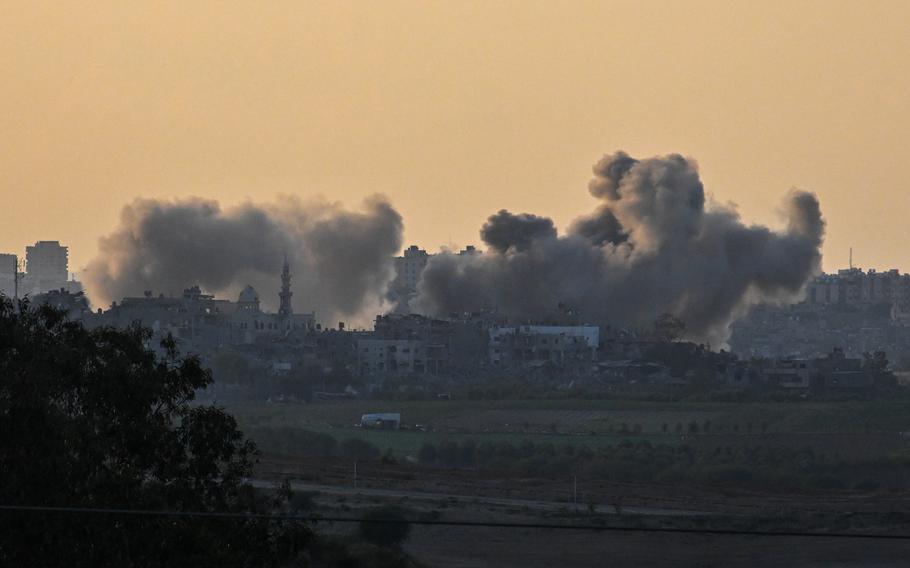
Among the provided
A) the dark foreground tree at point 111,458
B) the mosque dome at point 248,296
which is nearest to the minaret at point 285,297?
the mosque dome at point 248,296

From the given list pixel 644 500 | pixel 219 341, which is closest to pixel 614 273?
pixel 219 341

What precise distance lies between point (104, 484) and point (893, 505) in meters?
42.5

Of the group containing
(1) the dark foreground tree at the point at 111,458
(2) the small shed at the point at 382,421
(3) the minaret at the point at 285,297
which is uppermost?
(3) the minaret at the point at 285,297

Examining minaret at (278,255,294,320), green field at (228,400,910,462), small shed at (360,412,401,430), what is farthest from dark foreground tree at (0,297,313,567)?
minaret at (278,255,294,320)

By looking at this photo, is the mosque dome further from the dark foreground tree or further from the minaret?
the dark foreground tree

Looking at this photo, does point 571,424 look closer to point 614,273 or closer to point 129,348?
point 614,273

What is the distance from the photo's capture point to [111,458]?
30547 millimetres

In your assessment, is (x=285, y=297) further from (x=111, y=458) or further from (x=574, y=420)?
(x=111, y=458)

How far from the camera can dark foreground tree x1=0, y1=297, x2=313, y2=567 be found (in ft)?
92.6

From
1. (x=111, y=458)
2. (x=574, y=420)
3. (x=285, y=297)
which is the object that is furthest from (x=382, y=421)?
(x=111, y=458)

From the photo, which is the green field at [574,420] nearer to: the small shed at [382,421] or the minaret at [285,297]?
the small shed at [382,421]

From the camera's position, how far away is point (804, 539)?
5550 centimetres

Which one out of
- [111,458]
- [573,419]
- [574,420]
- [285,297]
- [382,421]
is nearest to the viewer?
[111,458]

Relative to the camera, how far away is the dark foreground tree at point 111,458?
28.2 m
